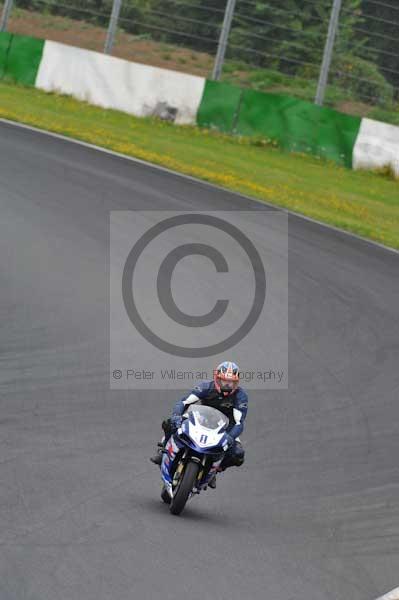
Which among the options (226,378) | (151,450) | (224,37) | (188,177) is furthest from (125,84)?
(226,378)

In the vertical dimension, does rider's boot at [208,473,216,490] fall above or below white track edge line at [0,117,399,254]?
below

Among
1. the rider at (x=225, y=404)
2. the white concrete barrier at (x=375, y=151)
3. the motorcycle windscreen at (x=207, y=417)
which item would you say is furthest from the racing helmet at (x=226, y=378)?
the white concrete barrier at (x=375, y=151)

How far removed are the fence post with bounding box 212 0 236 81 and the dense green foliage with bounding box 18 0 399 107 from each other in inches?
8.4

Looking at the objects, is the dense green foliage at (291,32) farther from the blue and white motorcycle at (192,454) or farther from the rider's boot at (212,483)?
the blue and white motorcycle at (192,454)

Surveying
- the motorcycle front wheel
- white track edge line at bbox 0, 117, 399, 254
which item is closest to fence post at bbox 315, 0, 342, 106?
white track edge line at bbox 0, 117, 399, 254

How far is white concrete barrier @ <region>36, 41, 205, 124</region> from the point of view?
108ft

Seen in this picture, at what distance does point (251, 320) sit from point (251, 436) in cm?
453

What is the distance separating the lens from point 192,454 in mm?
9234

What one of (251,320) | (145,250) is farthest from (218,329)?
(145,250)

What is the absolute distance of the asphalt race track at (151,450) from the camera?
777 centimetres

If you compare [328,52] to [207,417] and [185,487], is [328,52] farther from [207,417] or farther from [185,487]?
[185,487]

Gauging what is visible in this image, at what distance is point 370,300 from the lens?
18.1 meters

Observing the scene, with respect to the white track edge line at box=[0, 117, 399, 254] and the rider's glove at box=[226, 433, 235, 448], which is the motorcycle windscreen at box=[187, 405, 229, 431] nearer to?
the rider's glove at box=[226, 433, 235, 448]

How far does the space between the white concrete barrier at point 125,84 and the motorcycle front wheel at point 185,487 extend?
2465 cm
